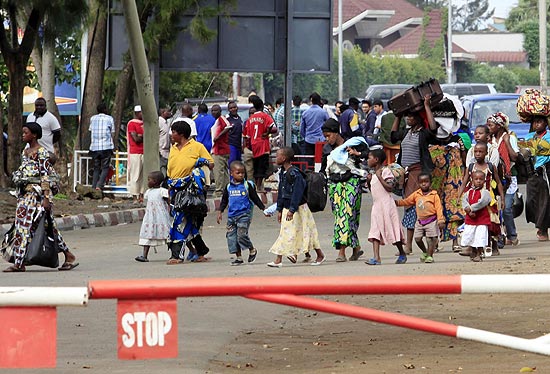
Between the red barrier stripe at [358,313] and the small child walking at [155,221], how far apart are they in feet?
33.3

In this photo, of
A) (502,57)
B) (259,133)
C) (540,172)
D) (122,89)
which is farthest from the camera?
(502,57)

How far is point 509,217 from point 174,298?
11.6 m

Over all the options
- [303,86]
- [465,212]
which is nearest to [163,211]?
[465,212]

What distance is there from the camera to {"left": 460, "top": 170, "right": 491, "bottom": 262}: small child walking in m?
14.3

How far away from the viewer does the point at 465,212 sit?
14.4m

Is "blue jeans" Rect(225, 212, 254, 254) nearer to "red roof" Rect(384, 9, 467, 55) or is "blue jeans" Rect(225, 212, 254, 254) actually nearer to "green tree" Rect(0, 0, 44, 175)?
"green tree" Rect(0, 0, 44, 175)

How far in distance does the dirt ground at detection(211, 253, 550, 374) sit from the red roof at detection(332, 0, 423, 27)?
87434mm

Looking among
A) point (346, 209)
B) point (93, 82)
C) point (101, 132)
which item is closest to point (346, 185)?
point (346, 209)

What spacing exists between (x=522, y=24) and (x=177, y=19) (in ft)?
254

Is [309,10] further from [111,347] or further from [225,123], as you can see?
[111,347]

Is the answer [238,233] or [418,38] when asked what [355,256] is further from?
[418,38]

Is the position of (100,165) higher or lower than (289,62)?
lower

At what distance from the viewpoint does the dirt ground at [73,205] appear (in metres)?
19.8

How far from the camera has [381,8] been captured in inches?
4112
